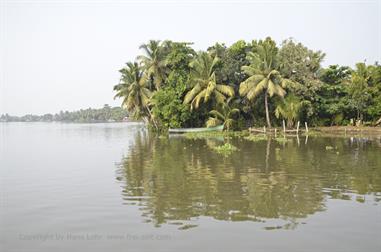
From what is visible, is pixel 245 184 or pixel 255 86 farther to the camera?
pixel 255 86

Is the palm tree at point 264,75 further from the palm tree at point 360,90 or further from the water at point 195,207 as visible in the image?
the water at point 195,207

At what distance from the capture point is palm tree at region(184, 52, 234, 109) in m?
35.0

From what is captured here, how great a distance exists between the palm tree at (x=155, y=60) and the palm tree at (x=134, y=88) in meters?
2.24

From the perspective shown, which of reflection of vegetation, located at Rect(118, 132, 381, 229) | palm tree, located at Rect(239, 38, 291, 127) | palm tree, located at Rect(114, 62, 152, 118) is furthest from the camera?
palm tree, located at Rect(114, 62, 152, 118)

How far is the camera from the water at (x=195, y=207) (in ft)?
21.0

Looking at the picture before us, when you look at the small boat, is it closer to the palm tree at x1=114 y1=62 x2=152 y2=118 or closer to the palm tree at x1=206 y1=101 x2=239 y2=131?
the palm tree at x1=206 y1=101 x2=239 y2=131

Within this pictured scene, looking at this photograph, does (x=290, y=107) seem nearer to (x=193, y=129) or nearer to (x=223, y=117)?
(x=223, y=117)

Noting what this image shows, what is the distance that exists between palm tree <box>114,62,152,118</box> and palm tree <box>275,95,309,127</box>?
595 inches

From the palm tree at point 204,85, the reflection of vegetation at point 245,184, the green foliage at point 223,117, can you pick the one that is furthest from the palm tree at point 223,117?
the reflection of vegetation at point 245,184

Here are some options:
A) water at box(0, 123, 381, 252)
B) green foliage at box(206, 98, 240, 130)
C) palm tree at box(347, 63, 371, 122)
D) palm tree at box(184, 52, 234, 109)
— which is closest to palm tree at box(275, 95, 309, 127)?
green foliage at box(206, 98, 240, 130)

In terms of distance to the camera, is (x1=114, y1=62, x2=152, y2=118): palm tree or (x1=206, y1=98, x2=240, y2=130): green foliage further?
(x1=114, y1=62, x2=152, y2=118): palm tree

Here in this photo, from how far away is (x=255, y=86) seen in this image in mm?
34844

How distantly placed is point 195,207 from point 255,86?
2771cm

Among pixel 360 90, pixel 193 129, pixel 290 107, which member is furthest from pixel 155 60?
pixel 360 90
